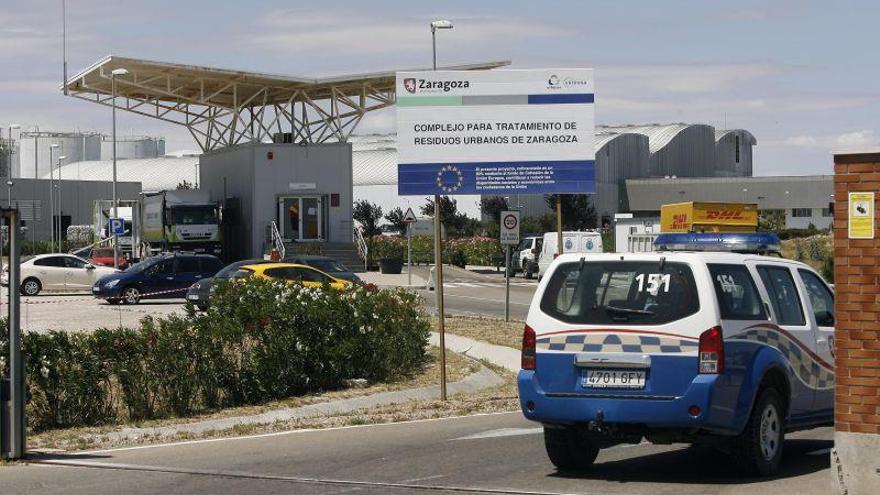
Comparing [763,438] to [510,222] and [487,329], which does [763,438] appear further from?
[510,222]

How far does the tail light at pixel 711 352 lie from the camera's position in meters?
10.9

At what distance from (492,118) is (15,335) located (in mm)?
6954

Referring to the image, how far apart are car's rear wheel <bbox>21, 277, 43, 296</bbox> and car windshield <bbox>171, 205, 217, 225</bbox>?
15325 millimetres

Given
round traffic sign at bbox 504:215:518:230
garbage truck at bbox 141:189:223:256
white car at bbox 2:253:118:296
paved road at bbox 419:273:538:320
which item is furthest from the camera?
garbage truck at bbox 141:189:223:256

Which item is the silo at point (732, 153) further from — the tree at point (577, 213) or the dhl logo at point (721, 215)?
the dhl logo at point (721, 215)

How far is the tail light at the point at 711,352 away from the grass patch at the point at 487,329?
14.4 meters

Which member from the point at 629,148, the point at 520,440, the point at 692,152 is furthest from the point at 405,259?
the point at 520,440

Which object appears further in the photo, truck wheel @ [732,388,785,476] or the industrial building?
the industrial building

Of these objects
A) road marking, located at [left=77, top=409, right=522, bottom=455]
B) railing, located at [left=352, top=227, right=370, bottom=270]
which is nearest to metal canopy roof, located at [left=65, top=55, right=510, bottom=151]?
railing, located at [left=352, top=227, right=370, bottom=270]

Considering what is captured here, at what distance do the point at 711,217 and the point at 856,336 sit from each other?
22.4 metres

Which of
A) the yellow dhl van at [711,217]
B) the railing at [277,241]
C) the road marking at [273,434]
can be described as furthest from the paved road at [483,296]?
the road marking at [273,434]

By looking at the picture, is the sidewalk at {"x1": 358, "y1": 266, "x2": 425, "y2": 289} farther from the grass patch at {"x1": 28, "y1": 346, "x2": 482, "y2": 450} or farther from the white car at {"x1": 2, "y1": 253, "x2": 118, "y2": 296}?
the grass patch at {"x1": 28, "y1": 346, "x2": 482, "y2": 450}

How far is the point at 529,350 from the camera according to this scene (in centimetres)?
1166

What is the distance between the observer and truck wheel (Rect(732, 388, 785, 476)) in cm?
1123
